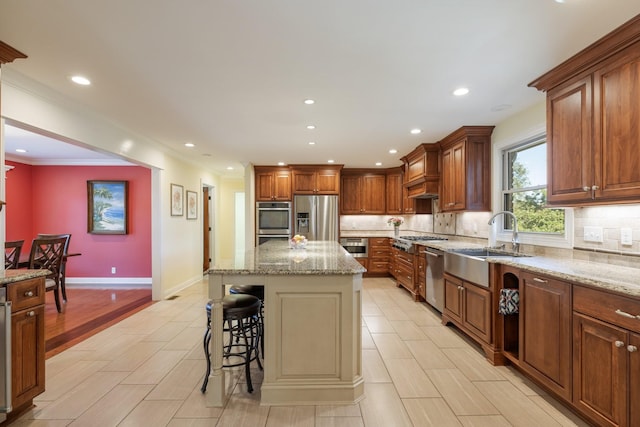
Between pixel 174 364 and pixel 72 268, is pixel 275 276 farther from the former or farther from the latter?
pixel 72 268

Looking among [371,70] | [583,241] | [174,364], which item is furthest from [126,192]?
[583,241]

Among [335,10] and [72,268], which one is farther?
[72,268]

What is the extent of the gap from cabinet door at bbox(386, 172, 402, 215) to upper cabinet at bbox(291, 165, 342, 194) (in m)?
1.29

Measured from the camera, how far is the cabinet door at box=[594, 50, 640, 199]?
1.85m

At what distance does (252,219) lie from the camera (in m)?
6.38

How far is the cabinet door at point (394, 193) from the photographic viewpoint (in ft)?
22.9

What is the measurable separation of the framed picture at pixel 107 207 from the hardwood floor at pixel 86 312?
1.15m

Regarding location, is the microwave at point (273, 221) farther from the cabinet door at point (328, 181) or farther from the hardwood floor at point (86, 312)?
the hardwood floor at point (86, 312)

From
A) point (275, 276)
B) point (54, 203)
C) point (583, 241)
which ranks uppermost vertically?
point (54, 203)

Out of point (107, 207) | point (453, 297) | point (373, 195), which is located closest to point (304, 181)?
point (373, 195)

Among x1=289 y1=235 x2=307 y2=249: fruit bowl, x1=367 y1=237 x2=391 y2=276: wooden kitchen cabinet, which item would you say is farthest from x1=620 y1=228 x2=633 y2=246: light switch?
x1=367 y1=237 x2=391 y2=276: wooden kitchen cabinet

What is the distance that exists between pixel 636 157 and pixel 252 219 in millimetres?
5565

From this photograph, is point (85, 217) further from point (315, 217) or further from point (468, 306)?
point (468, 306)

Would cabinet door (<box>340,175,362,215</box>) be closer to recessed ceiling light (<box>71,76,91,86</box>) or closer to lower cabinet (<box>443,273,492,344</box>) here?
lower cabinet (<box>443,273,492,344</box>)
